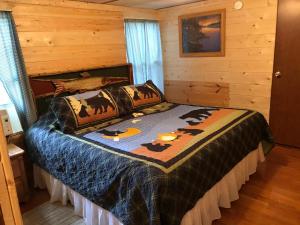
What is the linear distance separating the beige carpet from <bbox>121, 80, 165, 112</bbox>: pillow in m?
1.23

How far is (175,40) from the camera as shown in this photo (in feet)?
13.0

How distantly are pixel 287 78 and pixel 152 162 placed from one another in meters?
2.35

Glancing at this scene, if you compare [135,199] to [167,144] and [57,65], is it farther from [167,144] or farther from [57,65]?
[57,65]

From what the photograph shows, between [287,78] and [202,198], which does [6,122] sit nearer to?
[202,198]

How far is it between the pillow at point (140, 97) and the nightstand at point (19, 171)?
3.91 feet

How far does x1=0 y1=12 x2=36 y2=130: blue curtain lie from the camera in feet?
7.79

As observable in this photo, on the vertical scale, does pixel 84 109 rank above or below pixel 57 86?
below

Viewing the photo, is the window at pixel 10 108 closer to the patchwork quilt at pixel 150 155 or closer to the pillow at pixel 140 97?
the patchwork quilt at pixel 150 155

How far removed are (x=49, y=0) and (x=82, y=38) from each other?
553 millimetres

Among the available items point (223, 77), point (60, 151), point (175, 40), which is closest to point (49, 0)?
point (60, 151)

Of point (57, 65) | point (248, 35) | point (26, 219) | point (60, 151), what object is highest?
point (248, 35)

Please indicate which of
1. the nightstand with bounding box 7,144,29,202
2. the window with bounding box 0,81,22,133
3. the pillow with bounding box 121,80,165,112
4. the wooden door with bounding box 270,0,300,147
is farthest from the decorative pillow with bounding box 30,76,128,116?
the wooden door with bounding box 270,0,300,147

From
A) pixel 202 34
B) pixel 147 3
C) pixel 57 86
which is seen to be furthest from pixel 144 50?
pixel 57 86

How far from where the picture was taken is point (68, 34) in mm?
2924
